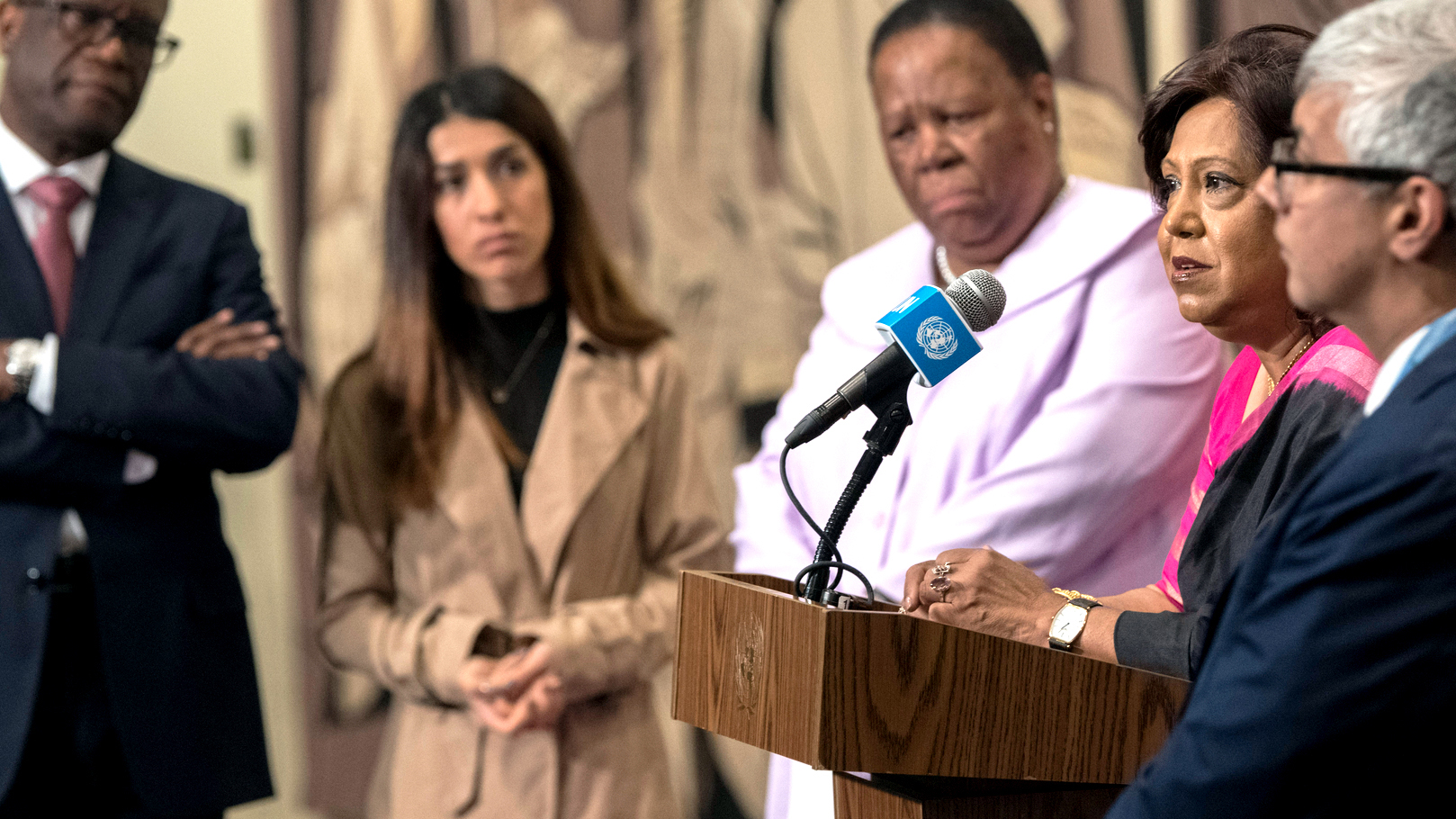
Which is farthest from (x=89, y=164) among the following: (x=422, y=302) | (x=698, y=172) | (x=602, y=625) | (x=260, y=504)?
(x=260, y=504)

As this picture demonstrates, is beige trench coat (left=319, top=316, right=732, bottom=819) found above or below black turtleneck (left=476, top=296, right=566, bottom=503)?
below

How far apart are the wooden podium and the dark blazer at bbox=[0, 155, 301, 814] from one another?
148 cm

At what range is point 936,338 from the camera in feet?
5.01

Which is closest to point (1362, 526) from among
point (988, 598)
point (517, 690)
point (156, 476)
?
point (988, 598)

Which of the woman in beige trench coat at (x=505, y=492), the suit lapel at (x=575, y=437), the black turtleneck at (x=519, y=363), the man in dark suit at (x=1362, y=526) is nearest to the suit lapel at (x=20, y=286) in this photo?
the woman in beige trench coat at (x=505, y=492)

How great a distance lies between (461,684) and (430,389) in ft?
2.02

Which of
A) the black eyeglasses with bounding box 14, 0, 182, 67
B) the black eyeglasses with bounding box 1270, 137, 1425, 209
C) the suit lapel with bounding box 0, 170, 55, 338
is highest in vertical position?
the black eyeglasses with bounding box 14, 0, 182, 67

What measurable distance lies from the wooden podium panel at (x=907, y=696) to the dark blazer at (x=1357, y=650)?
25 cm

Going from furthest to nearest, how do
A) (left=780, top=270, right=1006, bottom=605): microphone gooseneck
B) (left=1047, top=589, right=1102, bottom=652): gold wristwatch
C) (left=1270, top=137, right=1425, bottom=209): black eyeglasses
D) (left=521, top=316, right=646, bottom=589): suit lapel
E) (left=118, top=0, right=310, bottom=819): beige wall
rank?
(left=118, top=0, right=310, bottom=819): beige wall < (left=521, top=316, right=646, bottom=589): suit lapel < (left=1047, top=589, right=1102, bottom=652): gold wristwatch < (left=780, top=270, right=1006, bottom=605): microphone gooseneck < (left=1270, top=137, right=1425, bottom=209): black eyeglasses

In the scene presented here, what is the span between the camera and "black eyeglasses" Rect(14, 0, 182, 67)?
2781mm

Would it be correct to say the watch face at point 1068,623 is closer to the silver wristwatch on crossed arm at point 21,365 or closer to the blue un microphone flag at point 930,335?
the blue un microphone flag at point 930,335

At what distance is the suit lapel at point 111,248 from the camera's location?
2.75 metres

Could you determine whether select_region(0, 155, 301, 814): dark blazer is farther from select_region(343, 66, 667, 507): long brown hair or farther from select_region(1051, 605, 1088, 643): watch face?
select_region(1051, 605, 1088, 643): watch face

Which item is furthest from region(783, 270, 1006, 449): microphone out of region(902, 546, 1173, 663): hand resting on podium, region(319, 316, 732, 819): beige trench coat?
region(319, 316, 732, 819): beige trench coat
